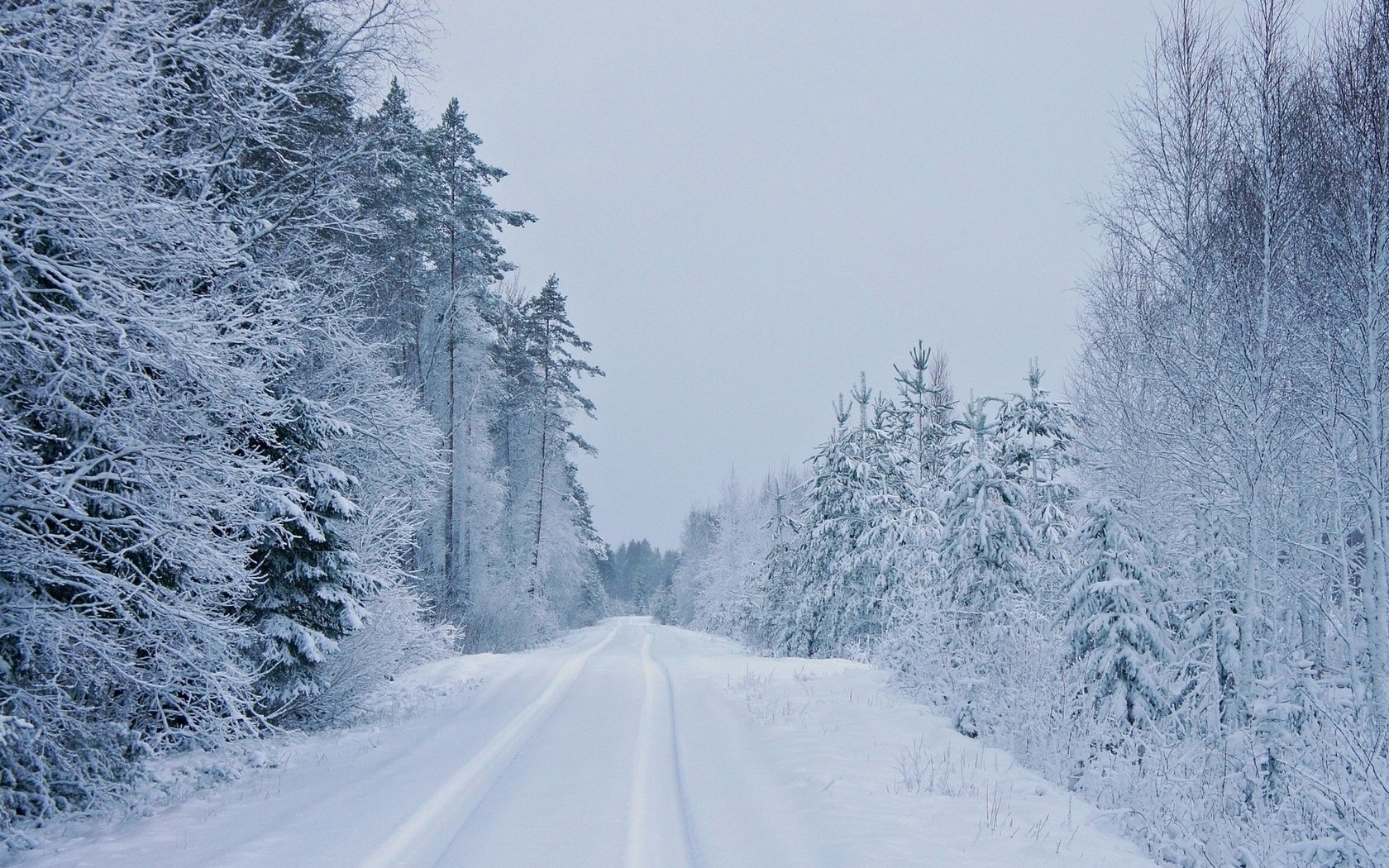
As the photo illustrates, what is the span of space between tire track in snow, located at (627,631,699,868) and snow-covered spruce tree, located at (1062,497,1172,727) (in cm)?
553

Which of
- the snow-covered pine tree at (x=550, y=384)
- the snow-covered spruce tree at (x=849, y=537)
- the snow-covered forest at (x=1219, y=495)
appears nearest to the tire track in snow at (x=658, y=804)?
the snow-covered forest at (x=1219, y=495)

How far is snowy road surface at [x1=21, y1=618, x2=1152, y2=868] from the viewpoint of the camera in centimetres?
542

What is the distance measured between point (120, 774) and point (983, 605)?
1145 cm

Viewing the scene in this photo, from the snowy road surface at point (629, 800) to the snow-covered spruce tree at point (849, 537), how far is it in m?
10.3

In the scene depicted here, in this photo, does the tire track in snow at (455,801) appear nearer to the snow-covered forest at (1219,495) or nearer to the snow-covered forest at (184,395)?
the snow-covered forest at (184,395)

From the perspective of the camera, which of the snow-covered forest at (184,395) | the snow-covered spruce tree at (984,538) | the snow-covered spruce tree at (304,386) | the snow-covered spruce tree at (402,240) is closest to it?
the snow-covered forest at (184,395)

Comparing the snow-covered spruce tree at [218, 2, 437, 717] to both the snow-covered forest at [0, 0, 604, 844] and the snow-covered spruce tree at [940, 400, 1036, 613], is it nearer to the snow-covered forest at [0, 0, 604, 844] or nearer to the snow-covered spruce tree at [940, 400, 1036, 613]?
the snow-covered forest at [0, 0, 604, 844]

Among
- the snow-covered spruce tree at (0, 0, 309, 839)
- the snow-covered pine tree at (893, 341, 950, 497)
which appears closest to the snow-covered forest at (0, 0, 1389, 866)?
the snow-covered spruce tree at (0, 0, 309, 839)

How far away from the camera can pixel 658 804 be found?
21.8 feet

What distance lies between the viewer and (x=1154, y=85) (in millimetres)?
11047

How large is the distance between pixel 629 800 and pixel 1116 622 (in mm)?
6952

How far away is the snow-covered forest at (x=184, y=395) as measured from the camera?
5156 millimetres

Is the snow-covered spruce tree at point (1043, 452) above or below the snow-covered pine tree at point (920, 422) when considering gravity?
below

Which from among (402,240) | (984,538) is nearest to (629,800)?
(984,538)
